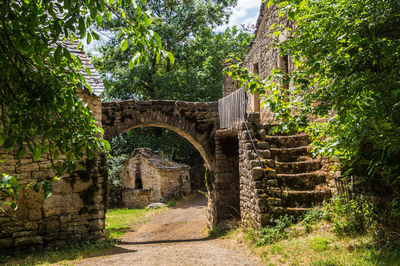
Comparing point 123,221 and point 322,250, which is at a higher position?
point 322,250

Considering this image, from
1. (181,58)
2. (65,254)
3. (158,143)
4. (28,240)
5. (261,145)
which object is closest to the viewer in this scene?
(65,254)

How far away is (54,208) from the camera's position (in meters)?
6.82

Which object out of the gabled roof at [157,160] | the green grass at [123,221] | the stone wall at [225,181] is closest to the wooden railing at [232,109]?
the stone wall at [225,181]

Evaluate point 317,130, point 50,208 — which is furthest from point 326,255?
point 50,208

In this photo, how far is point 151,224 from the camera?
12430mm

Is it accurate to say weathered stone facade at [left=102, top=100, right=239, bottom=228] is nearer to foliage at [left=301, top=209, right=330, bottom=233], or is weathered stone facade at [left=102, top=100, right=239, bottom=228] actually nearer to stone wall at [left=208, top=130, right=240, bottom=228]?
stone wall at [left=208, top=130, right=240, bottom=228]

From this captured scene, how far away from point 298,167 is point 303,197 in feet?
2.72

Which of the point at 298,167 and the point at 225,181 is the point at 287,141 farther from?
the point at 225,181

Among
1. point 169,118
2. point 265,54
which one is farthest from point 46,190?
point 265,54

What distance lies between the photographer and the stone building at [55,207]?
20.8 ft

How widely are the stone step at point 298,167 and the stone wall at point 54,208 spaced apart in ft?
13.6

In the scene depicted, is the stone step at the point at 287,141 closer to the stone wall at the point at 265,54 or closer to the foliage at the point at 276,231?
the foliage at the point at 276,231

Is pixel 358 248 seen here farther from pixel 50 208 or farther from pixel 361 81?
pixel 50 208

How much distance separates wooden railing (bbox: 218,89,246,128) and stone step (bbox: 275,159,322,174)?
65.6 inches
